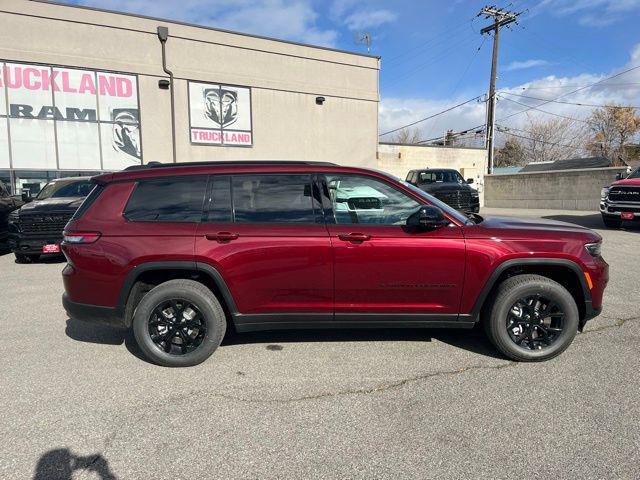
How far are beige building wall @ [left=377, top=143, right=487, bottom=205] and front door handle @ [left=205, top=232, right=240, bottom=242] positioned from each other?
1784 cm

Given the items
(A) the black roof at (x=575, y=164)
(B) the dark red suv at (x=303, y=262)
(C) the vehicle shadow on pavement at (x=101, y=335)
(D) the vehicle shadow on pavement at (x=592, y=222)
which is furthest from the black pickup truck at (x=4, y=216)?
(A) the black roof at (x=575, y=164)

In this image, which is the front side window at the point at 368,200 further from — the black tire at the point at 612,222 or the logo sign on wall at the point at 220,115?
the logo sign on wall at the point at 220,115

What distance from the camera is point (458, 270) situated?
357cm

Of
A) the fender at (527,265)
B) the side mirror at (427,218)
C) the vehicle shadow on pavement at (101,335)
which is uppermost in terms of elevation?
A: the side mirror at (427,218)

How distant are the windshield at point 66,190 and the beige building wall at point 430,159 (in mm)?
14488

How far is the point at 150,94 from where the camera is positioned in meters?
16.4

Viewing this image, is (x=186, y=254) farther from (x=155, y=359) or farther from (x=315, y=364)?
(x=315, y=364)

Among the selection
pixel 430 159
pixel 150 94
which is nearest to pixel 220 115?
pixel 150 94

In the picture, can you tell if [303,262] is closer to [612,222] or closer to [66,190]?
[66,190]

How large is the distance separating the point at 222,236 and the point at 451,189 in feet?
38.5

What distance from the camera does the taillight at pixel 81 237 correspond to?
143 inches

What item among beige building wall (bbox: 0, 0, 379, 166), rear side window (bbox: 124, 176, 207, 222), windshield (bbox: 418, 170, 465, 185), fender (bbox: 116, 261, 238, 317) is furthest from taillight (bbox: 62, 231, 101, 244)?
beige building wall (bbox: 0, 0, 379, 166)

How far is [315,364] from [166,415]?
1.29 meters

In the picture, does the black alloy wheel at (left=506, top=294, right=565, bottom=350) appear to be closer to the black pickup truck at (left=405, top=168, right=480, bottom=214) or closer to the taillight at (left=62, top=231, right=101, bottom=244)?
the taillight at (left=62, top=231, right=101, bottom=244)
